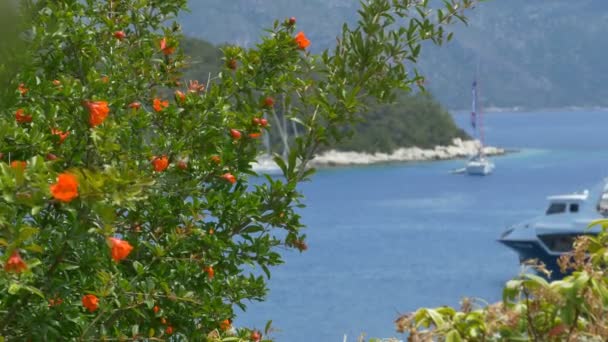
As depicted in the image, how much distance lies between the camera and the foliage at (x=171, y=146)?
2891mm

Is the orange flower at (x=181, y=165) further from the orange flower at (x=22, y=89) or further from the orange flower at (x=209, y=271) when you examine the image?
the orange flower at (x=22, y=89)

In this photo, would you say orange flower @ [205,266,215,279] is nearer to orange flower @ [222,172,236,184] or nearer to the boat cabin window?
orange flower @ [222,172,236,184]

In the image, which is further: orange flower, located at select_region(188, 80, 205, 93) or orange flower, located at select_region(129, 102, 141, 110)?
orange flower, located at select_region(188, 80, 205, 93)

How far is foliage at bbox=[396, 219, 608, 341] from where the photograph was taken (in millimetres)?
1499

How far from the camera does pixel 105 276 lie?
8.77 feet

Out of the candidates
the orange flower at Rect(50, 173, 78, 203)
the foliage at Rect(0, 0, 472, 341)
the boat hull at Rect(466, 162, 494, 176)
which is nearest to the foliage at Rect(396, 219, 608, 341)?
the orange flower at Rect(50, 173, 78, 203)

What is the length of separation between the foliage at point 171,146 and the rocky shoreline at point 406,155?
72.8 metres

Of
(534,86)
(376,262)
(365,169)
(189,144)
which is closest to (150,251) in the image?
(189,144)

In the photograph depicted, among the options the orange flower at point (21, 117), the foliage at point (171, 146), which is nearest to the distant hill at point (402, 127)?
the foliage at point (171, 146)

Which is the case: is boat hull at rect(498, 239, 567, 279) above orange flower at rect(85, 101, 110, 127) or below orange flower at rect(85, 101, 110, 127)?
below

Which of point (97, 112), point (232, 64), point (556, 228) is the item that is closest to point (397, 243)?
point (556, 228)

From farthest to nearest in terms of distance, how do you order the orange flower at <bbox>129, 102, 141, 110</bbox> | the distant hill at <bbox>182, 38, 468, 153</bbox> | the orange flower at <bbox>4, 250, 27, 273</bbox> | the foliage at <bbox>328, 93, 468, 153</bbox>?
the foliage at <bbox>328, 93, 468, 153</bbox> → the distant hill at <bbox>182, 38, 468, 153</bbox> → the orange flower at <bbox>129, 102, 141, 110</bbox> → the orange flower at <bbox>4, 250, 27, 273</bbox>

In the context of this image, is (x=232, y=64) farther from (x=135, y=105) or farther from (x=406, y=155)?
(x=406, y=155)

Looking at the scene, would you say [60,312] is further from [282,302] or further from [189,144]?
[282,302]
